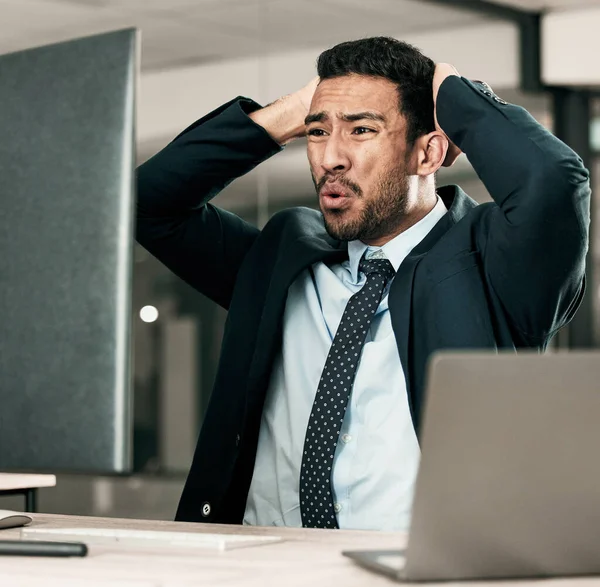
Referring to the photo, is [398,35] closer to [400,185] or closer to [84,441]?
[400,185]

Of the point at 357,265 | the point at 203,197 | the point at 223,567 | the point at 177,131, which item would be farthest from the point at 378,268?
the point at 177,131

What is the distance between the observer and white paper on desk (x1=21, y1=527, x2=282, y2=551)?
1117mm

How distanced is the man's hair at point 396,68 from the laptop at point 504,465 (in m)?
1.10

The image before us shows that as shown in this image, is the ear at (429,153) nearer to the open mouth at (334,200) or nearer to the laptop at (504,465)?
the open mouth at (334,200)

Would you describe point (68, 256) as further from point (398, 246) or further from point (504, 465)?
point (398, 246)

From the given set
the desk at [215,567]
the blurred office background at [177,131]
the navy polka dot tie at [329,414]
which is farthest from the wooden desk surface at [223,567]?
the blurred office background at [177,131]

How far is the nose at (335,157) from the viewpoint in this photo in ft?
5.93

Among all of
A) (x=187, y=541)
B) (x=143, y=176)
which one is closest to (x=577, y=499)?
(x=187, y=541)

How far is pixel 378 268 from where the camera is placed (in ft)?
5.98

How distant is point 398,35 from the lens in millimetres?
4625

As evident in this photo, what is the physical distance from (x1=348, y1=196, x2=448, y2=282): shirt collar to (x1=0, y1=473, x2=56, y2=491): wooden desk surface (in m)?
0.65

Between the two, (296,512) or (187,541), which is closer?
(187,541)

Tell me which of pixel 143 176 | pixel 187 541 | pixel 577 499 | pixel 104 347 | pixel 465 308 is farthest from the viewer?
pixel 143 176

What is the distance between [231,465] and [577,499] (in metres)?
0.97
